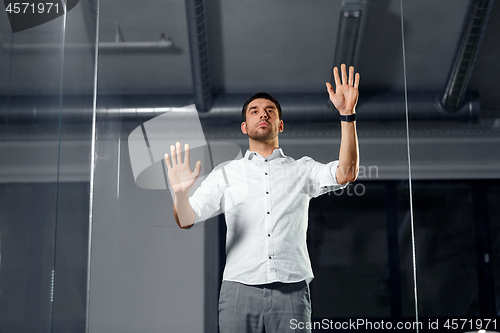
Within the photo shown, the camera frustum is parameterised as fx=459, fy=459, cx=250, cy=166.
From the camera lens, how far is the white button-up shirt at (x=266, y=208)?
6.99 feet

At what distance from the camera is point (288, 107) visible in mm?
2564

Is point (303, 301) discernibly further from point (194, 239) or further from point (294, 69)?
point (294, 69)

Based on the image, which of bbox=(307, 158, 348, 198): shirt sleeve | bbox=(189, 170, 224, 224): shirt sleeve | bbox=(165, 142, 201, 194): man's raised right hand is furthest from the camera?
bbox=(189, 170, 224, 224): shirt sleeve

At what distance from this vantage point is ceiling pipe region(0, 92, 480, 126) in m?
2.57

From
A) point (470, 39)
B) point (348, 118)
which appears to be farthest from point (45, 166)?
point (470, 39)

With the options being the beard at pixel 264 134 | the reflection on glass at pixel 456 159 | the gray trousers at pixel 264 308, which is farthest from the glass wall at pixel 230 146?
the gray trousers at pixel 264 308

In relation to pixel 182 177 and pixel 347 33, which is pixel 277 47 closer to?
pixel 347 33

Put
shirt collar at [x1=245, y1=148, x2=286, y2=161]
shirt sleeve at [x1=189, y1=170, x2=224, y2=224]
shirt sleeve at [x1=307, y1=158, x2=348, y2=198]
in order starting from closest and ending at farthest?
shirt sleeve at [x1=307, y1=158, x2=348, y2=198], shirt sleeve at [x1=189, y1=170, x2=224, y2=224], shirt collar at [x1=245, y1=148, x2=286, y2=161]

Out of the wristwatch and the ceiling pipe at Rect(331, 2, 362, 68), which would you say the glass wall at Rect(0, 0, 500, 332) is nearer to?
the ceiling pipe at Rect(331, 2, 362, 68)

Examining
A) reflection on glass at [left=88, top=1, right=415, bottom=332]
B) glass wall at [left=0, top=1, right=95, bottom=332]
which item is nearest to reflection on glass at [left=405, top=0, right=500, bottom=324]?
reflection on glass at [left=88, top=1, right=415, bottom=332]

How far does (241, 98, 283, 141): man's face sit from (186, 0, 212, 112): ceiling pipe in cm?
34

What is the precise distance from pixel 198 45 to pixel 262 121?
65 centimetres

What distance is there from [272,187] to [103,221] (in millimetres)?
975

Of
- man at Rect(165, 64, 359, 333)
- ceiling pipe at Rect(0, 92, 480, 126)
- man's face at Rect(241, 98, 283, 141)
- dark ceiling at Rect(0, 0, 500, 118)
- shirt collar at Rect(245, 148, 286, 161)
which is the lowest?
man at Rect(165, 64, 359, 333)
